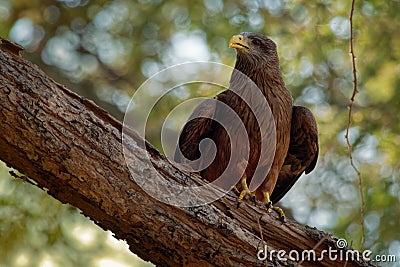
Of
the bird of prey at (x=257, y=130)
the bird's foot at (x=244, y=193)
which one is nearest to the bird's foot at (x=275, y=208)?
the bird of prey at (x=257, y=130)

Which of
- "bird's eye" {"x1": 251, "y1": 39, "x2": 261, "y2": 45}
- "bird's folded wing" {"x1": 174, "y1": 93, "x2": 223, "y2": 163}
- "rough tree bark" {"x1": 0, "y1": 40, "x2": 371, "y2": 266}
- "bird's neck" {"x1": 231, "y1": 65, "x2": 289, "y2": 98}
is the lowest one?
"rough tree bark" {"x1": 0, "y1": 40, "x2": 371, "y2": 266}

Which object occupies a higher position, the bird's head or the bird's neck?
the bird's head


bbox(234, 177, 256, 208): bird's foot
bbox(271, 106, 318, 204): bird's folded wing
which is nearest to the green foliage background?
bbox(271, 106, 318, 204): bird's folded wing

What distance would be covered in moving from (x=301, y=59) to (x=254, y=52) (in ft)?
6.26

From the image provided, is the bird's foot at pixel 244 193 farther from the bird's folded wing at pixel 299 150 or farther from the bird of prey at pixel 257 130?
the bird's folded wing at pixel 299 150

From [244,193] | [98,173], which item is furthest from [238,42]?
[98,173]

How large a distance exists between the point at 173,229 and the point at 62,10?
4.73 meters

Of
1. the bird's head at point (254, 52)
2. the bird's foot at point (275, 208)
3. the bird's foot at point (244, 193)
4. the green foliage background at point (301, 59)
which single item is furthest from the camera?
the green foliage background at point (301, 59)

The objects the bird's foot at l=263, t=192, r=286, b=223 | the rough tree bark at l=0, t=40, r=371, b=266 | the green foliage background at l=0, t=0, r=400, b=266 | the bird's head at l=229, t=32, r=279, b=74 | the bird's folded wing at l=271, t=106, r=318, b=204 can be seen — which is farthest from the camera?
the green foliage background at l=0, t=0, r=400, b=266

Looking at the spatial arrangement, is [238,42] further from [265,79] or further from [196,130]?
[196,130]

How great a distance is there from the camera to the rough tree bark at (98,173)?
135 inches

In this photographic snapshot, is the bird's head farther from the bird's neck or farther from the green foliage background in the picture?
the green foliage background

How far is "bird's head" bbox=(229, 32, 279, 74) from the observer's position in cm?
562

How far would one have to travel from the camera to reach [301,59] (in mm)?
7402
